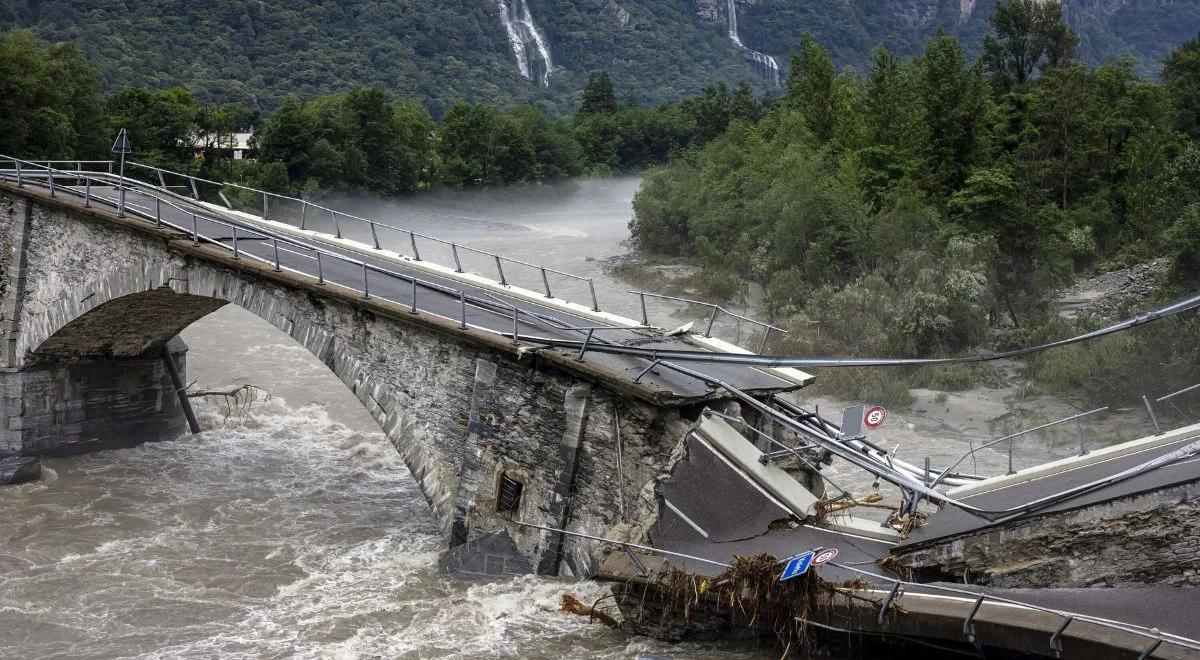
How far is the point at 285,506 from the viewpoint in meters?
22.2

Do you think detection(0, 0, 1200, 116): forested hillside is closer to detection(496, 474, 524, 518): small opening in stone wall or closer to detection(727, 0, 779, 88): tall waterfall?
detection(727, 0, 779, 88): tall waterfall

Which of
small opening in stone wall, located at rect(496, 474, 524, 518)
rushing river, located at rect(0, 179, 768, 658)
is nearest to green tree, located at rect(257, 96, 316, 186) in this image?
rushing river, located at rect(0, 179, 768, 658)

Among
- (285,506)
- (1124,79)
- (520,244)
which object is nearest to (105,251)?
(285,506)

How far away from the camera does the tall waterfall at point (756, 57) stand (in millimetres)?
129688

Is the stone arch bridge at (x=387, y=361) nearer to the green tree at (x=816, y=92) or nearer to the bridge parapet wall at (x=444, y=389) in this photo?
the bridge parapet wall at (x=444, y=389)

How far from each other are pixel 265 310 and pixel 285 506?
156 inches

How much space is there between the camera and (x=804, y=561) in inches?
505

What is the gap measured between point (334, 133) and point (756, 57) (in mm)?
81016

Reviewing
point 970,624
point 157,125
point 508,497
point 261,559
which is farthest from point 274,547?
point 157,125

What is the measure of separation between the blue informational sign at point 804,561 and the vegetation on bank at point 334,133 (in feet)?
123

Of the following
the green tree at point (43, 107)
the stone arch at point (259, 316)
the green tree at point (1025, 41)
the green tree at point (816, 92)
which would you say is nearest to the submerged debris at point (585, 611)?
the stone arch at point (259, 316)

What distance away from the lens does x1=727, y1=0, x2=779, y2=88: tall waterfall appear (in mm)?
129688

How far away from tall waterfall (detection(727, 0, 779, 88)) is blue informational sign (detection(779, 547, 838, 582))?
118m

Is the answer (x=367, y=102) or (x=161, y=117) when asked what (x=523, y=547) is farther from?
(x=367, y=102)
